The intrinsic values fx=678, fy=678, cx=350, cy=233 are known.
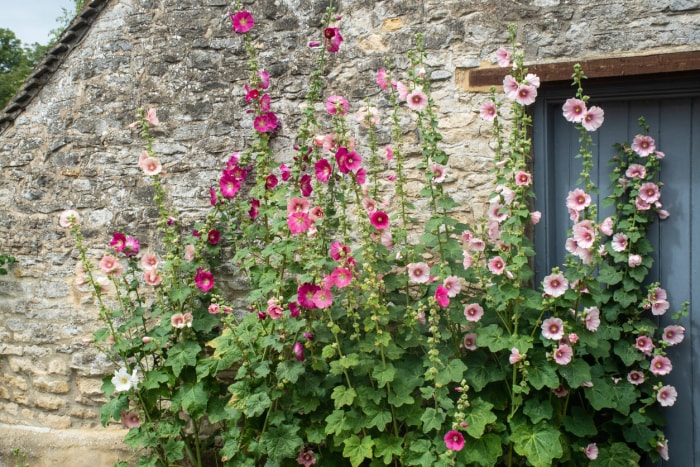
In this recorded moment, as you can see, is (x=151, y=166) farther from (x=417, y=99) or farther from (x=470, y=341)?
(x=470, y=341)

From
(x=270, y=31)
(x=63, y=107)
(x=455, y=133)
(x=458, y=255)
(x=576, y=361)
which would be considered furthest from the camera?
(x=63, y=107)

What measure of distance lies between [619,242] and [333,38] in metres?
2.07

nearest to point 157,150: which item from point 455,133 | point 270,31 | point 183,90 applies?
point 183,90

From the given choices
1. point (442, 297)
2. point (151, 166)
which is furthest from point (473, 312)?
point (151, 166)

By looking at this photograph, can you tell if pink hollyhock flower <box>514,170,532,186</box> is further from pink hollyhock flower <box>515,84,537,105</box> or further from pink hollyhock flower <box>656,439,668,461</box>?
pink hollyhock flower <box>656,439,668,461</box>

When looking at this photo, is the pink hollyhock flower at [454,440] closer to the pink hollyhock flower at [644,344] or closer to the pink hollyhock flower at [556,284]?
the pink hollyhock flower at [556,284]

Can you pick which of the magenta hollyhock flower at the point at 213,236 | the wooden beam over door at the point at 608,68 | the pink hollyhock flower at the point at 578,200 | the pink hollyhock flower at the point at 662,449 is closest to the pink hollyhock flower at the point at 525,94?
the wooden beam over door at the point at 608,68

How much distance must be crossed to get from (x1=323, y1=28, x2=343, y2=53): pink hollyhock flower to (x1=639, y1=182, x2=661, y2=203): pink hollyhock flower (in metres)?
1.95

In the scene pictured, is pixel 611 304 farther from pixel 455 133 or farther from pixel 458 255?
pixel 455 133

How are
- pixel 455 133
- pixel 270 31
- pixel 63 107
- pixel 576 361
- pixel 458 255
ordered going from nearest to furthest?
pixel 576 361
pixel 458 255
pixel 455 133
pixel 270 31
pixel 63 107

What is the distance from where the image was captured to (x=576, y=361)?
3.53 m

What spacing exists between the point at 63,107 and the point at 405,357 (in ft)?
10.4

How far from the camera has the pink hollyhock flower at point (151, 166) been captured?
4.23 meters

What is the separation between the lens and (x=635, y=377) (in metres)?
3.77
